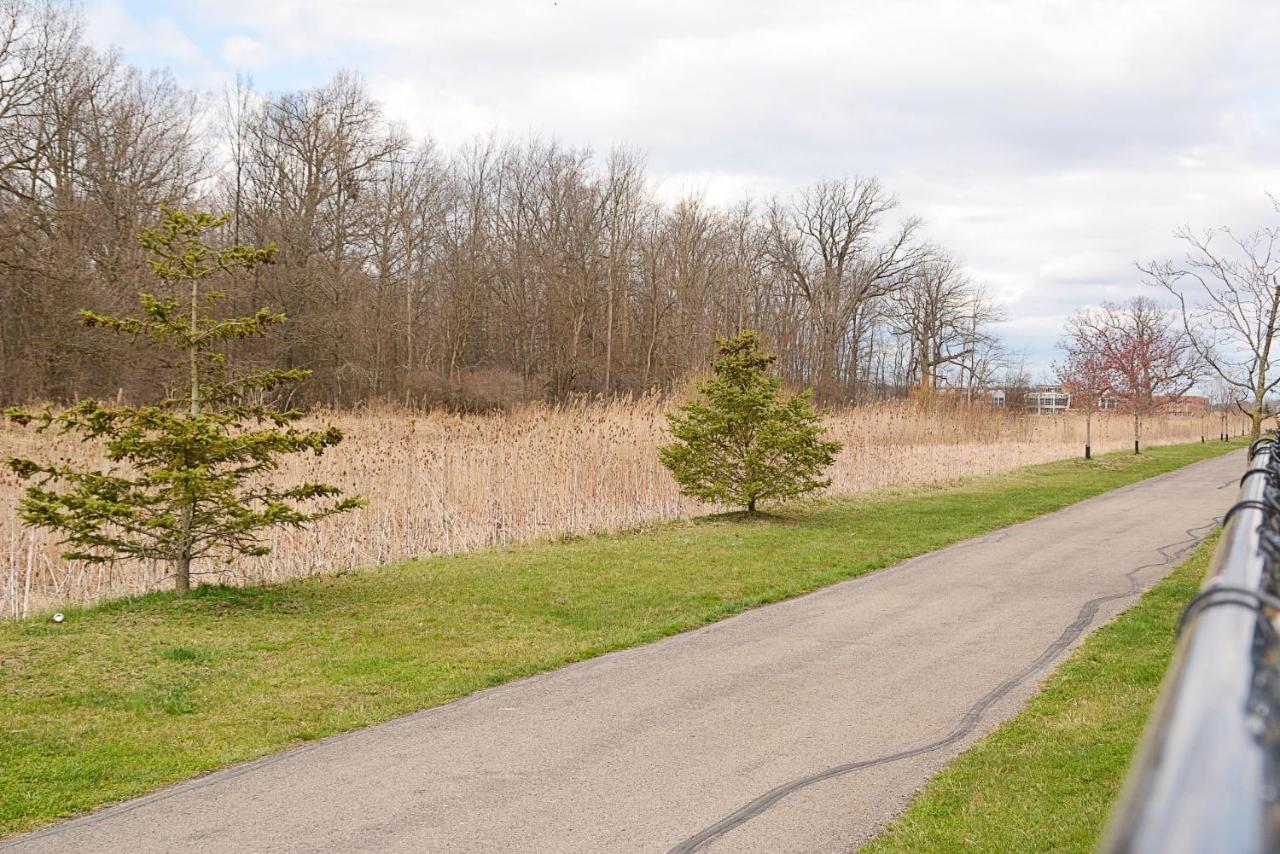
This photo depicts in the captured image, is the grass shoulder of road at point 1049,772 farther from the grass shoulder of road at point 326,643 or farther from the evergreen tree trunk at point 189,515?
the evergreen tree trunk at point 189,515

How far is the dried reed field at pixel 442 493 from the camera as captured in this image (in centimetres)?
1078

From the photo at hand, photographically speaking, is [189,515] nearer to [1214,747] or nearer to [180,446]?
[180,446]

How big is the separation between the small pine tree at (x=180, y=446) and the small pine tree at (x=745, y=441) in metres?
7.80

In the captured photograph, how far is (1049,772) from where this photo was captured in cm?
528

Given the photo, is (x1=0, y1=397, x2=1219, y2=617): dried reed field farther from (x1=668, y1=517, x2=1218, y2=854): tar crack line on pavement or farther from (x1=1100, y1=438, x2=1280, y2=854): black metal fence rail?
(x1=1100, y1=438, x2=1280, y2=854): black metal fence rail

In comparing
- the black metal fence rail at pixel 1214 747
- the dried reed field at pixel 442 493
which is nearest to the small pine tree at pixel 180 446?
the dried reed field at pixel 442 493

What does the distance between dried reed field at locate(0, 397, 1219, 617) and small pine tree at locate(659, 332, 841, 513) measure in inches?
34.4

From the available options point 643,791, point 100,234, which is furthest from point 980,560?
point 100,234

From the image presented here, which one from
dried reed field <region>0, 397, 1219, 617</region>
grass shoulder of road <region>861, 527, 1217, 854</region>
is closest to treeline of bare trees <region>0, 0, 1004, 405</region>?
dried reed field <region>0, 397, 1219, 617</region>

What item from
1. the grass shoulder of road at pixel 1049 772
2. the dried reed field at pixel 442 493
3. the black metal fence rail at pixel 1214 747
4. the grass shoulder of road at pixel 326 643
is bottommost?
the grass shoulder of road at pixel 326 643

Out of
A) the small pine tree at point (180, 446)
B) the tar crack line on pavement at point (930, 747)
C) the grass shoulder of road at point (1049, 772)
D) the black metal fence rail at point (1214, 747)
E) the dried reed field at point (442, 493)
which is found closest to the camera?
the black metal fence rail at point (1214, 747)

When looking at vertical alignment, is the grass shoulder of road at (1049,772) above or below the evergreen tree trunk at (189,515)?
below

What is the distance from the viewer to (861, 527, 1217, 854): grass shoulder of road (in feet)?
14.9

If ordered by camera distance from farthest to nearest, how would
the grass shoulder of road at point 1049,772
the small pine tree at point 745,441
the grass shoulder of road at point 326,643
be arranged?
the small pine tree at point 745,441 < the grass shoulder of road at point 326,643 < the grass shoulder of road at point 1049,772
